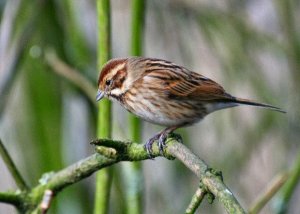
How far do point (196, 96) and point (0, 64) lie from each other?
90 centimetres

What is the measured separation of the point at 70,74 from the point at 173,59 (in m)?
1.24

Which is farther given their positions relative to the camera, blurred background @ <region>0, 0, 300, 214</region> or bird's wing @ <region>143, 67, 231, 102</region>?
bird's wing @ <region>143, 67, 231, 102</region>

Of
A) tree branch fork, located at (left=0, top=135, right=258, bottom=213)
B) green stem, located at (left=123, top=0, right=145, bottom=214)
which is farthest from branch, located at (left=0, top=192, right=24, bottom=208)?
green stem, located at (left=123, top=0, right=145, bottom=214)

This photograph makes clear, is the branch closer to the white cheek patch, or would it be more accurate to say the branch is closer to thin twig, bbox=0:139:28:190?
thin twig, bbox=0:139:28:190

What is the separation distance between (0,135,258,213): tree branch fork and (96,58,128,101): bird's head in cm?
54

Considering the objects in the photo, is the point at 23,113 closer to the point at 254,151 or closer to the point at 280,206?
the point at 254,151

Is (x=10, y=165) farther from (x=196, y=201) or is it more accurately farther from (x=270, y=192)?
(x=270, y=192)

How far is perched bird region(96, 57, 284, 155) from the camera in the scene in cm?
360

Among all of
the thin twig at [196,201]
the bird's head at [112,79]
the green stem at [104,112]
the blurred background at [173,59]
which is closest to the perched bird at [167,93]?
the bird's head at [112,79]

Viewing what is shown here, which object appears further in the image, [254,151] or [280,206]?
[254,151]

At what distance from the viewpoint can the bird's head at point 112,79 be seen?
3.18 meters

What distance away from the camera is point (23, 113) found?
153 inches

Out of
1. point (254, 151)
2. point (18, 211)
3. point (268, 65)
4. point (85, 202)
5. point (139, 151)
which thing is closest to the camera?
point (139, 151)

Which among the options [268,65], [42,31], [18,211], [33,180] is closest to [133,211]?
[18,211]
